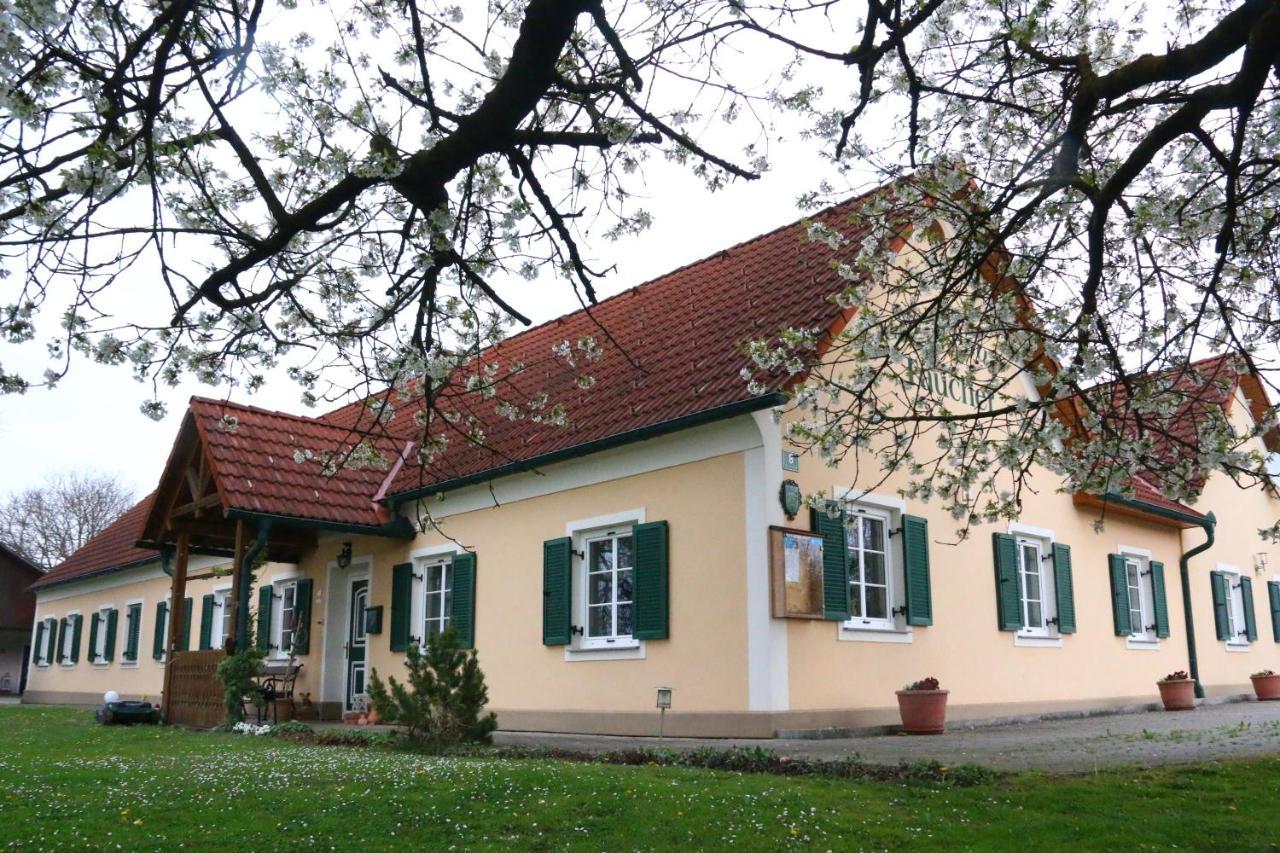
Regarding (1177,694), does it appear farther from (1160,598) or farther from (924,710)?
→ (924,710)

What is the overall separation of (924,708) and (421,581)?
7.36 meters

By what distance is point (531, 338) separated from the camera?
18.9 meters

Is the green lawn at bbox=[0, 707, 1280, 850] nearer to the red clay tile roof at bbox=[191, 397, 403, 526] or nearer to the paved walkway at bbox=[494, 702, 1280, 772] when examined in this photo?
the paved walkway at bbox=[494, 702, 1280, 772]

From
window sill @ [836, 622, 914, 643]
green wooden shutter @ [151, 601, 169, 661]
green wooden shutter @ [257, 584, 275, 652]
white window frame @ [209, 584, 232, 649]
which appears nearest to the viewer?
window sill @ [836, 622, 914, 643]

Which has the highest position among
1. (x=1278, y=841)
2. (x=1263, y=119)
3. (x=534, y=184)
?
(x=1263, y=119)

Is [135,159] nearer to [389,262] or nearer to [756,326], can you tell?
[389,262]

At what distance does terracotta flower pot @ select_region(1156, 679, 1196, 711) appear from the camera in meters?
16.4

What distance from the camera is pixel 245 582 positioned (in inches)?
571

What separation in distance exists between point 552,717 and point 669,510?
3020 millimetres

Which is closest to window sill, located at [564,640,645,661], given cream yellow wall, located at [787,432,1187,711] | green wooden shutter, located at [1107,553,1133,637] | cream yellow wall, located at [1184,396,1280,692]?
cream yellow wall, located at [787,432,1187,711]

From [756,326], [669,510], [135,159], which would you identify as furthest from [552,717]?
[135,159]

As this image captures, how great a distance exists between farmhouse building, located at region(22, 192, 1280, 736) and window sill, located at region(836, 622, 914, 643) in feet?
0.14

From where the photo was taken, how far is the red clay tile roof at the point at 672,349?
475 inches

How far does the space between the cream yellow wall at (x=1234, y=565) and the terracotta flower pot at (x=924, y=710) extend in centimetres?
926
